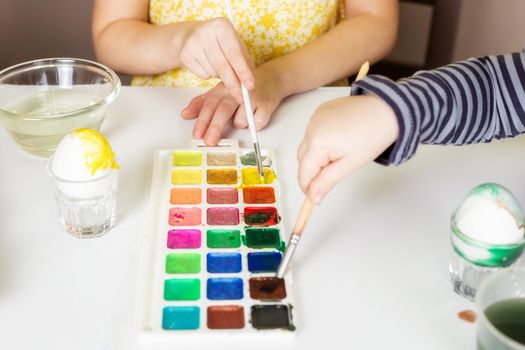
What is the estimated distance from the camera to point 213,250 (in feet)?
2.07

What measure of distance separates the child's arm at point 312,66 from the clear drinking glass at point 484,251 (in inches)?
13.0

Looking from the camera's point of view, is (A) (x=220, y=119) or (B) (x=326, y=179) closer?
(B) (x=326, y=179)

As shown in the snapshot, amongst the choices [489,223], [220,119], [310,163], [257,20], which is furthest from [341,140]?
[257,20]

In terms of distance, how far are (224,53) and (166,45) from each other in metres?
0.20

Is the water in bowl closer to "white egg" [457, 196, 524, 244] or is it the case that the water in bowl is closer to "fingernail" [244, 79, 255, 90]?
"fingernail" [244, 79, 255, 90]

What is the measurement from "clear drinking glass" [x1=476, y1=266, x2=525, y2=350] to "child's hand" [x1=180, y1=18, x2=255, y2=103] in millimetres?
373

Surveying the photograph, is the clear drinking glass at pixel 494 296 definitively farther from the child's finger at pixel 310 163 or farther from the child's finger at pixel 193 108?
the child's finger at pixel 193 108

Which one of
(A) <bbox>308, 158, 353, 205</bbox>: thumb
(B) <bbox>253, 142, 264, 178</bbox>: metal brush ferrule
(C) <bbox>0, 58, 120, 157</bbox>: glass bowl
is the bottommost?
(B) <bbox>253, 142, 264, 178</bbox>: metal brush ferrule

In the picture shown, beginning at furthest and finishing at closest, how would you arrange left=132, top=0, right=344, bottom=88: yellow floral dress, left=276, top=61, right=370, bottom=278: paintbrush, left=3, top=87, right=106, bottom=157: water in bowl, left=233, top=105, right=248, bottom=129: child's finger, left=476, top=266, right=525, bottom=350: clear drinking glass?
left=132, top=0, right=344, bottom=88: yellow floral dress, left=233, top=105, right=248, bottom=129: child's finger, left=3, top=87, right=106, bottom=157: water in bowl, left=276, top=61, right=370, bottom=278: paintbrush, left=476, top=266, right=525, bottom=350: clear drinking glass

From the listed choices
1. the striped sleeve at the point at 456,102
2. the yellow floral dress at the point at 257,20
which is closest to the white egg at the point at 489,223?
the striped sleeve at the point at 456,102

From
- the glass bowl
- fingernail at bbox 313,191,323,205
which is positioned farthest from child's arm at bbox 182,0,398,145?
fingernail at bbox 313,191,323,205

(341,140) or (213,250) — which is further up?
(341,140)

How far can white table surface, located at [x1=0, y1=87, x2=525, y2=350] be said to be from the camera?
562 millimetres

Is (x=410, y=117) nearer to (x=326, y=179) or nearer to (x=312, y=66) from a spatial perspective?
(x=326, y=179)
